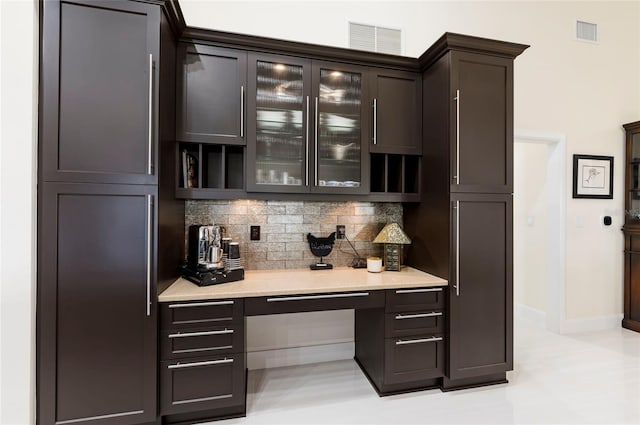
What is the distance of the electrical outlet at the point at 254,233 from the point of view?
8.61 feet

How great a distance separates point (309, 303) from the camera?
6.82 ft

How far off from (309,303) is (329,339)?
93 centimetres

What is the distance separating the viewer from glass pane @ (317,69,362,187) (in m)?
2.43

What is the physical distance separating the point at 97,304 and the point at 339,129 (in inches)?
76.7

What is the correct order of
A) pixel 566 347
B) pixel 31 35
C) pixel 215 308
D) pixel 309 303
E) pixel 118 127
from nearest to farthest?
pixel 31 35 < pixel 118 127 < pixel 215 308 < pixel 309 303 < pixel 566 347

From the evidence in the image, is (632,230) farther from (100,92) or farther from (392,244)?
(100,92)

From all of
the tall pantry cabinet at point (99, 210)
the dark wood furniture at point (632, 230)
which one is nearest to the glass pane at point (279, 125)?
the tall pantry cabinet at point (99, 210)

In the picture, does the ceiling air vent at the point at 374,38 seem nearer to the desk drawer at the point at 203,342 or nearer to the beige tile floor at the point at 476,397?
the desk drawer at the point at 203,342

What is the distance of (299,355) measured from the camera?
2.75 meters

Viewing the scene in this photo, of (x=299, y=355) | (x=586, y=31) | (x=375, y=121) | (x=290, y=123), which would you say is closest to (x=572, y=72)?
(x=586, y=31)

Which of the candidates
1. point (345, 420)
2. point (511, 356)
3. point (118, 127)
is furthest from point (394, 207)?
point (118, 127)

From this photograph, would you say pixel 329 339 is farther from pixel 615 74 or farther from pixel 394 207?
pixel 615 74

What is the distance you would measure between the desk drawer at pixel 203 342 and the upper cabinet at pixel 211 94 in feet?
4.14

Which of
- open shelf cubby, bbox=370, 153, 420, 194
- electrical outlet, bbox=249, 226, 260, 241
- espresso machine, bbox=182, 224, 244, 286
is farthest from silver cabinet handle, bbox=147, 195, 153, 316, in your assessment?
open shelf cubby, bbox=370, 153, 420, 194
